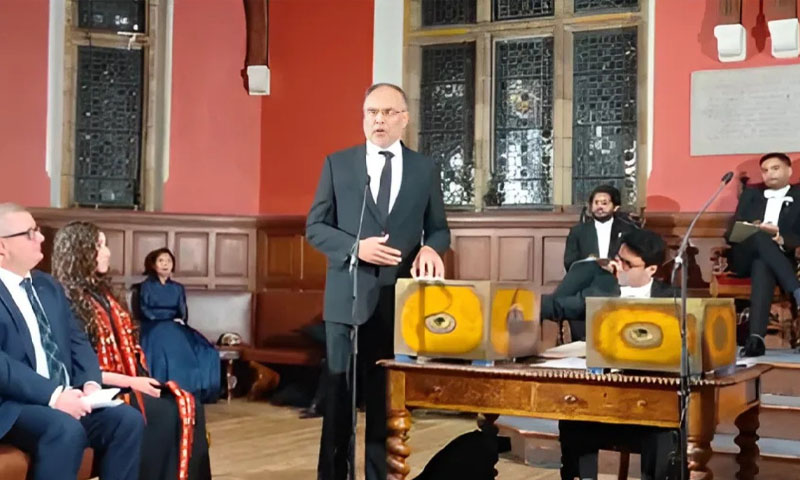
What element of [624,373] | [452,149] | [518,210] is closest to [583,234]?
[518,210]

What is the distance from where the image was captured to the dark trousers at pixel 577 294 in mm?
6363

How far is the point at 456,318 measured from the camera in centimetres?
316

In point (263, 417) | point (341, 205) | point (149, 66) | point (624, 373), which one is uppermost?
point (149, 66)

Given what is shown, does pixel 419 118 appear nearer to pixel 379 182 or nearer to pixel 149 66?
pixel 149 66

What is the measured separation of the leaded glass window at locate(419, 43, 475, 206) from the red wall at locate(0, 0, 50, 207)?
293 centimetres

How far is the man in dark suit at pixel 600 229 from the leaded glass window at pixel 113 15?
409cm

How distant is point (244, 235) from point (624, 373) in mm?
6025

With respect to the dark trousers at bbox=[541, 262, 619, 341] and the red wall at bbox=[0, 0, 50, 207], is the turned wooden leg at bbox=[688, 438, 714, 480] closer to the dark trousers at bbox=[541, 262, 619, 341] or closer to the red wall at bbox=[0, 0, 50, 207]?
the dark trousers at bbox=[541, 262, 619, 341]

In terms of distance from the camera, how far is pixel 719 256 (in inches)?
264

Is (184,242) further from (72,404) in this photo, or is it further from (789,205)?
(72,404)

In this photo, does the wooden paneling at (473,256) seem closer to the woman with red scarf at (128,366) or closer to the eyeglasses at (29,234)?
the woman with red scarf at (128,366)

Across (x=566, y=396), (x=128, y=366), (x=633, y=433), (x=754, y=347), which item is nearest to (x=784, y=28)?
(x=754, y=347)

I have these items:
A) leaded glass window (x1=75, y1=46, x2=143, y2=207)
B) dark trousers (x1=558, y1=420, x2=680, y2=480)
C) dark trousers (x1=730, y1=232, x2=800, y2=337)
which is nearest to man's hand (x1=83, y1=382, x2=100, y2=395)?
dark trousers (x1=558, y1=420, x2=680, y2=480)

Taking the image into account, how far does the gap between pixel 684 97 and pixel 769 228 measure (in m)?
1.70
